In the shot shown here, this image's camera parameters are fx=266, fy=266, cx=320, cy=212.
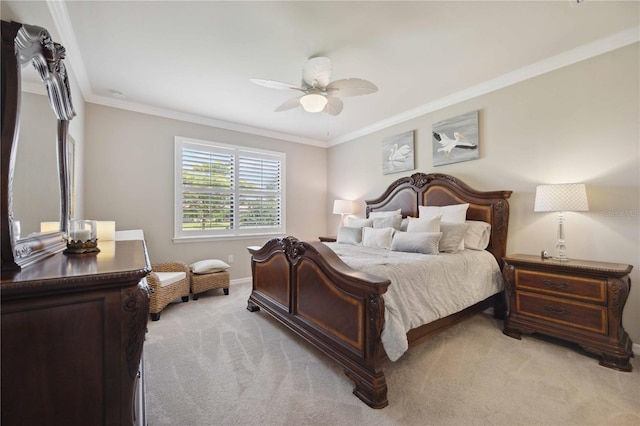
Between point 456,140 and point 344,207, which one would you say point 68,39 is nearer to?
point 344,207

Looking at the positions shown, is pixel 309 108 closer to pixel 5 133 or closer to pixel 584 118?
pixel 5 133

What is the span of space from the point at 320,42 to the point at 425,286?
7.52ft

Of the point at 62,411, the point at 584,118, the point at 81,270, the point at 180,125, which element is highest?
the point at 180,125

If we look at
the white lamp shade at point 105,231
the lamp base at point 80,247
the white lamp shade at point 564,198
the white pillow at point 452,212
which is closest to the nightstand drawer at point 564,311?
the white lamp shade at point 564,198

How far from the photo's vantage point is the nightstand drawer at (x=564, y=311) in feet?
7.01

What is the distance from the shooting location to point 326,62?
2.46 metres

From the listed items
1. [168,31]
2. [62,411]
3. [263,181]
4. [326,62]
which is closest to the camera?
[62,411]

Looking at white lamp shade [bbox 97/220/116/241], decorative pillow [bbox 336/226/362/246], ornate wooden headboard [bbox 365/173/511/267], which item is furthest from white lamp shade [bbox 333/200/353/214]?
white lamp shade [bbox 97/220/116/241]

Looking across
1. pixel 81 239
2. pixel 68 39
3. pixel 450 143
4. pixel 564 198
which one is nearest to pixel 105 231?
pixel 81 239

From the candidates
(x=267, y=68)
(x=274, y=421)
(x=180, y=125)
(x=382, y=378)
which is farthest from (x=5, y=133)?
(x=180, y=125)

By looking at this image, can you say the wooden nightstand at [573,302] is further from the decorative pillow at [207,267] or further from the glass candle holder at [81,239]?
the decorative pillow at [207,267]

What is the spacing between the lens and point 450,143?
11.7ft

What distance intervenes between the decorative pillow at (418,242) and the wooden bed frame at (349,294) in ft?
2.15

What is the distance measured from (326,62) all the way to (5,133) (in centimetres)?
222
